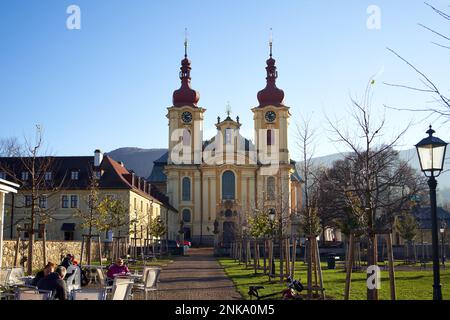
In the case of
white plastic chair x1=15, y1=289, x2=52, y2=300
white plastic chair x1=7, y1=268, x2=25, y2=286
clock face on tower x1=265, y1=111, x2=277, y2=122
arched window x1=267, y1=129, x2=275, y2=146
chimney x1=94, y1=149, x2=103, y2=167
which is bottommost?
white plastic chair x1=7, y1=268, x2=25, y2=286

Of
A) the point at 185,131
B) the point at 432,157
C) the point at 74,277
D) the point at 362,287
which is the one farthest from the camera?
the point at 185,131

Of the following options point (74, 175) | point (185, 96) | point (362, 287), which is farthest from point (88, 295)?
point (185, 96)

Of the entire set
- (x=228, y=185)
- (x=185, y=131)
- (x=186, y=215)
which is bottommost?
(x=186, y=215)

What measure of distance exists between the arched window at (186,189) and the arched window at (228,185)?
5305 millimetres

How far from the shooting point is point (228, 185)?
8944 centimetres

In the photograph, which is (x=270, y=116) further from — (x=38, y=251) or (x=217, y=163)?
(x=38, y=251)

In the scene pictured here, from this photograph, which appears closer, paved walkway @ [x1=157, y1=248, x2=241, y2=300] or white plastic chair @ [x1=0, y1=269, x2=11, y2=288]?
white plastic chair @ [x1=0, y1=269, x2=11, y2=288]

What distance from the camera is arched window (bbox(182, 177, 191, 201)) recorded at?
9031 cm

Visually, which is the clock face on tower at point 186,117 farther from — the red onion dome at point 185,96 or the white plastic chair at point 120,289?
the white plastic chair at point 120,289

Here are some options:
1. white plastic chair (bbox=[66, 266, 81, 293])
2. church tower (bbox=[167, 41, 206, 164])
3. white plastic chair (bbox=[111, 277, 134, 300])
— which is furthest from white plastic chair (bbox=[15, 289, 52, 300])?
church tower (bbox=[167, 41, 206, 164])

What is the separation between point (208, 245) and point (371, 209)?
74.4m

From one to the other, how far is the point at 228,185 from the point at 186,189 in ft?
21.5

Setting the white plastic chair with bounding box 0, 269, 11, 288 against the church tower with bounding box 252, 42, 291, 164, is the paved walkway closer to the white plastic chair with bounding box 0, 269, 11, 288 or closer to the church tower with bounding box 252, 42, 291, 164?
the white plastic chair with bounding box 0, 269, 11, 288

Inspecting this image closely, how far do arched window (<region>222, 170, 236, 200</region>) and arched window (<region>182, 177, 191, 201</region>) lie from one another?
209 inches
